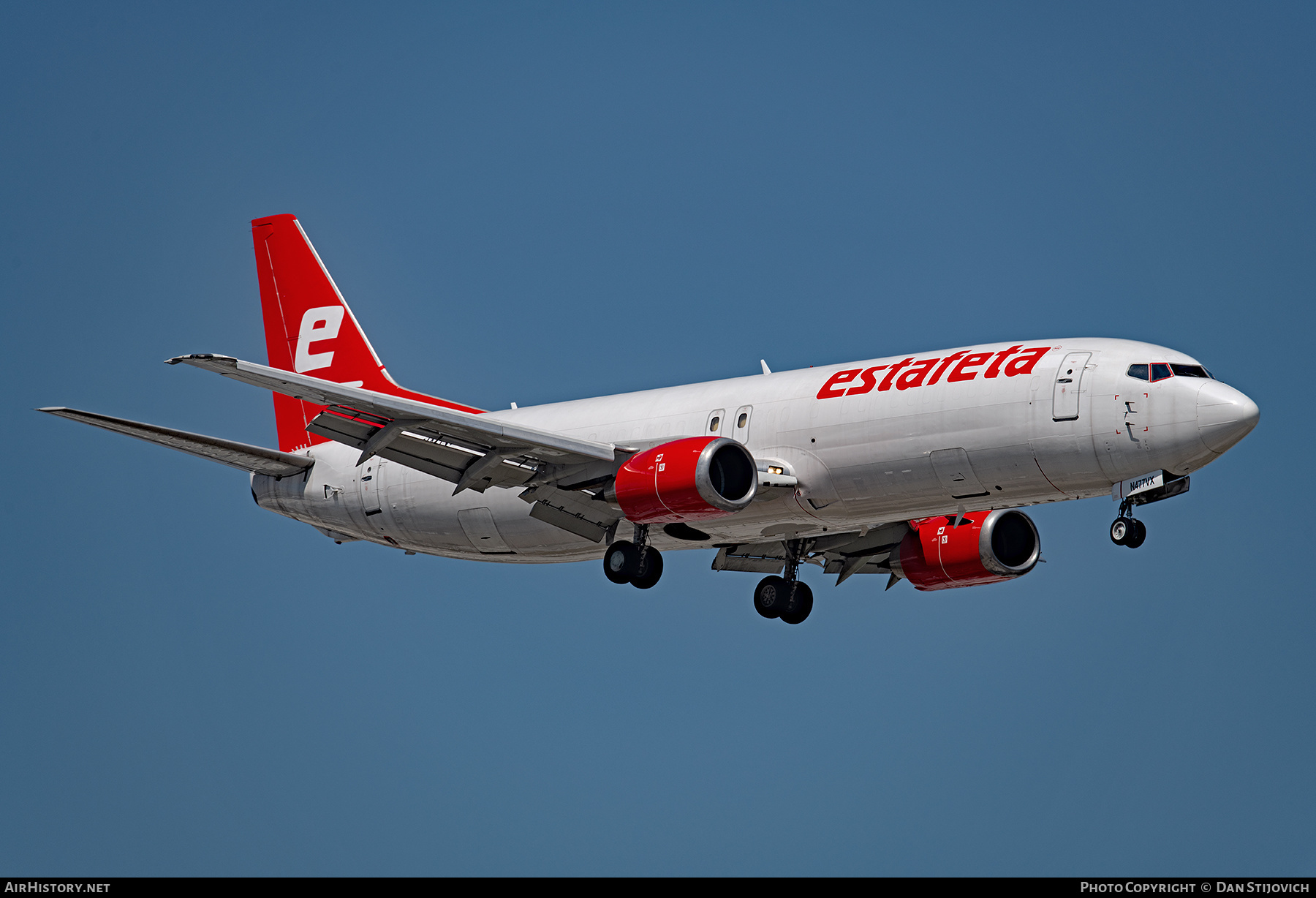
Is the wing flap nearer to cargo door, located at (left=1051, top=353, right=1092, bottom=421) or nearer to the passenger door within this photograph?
the passenger door

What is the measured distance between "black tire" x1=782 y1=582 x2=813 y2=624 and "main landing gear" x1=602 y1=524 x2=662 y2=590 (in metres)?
5.97

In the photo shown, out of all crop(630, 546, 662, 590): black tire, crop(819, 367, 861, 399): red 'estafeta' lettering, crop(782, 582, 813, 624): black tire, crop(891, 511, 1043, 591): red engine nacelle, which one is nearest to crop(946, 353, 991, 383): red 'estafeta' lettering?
crop(819, 367, 861, 399): red 'estafeta' lettering

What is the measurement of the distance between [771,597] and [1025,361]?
461 inches

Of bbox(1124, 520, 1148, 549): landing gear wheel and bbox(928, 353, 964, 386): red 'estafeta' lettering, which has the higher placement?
bbox(928, 353, 964, 386): red 'estafeta' lettering

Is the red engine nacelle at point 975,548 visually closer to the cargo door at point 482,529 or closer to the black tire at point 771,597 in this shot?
the black tire at point 771,597

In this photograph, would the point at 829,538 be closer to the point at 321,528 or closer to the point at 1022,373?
the point at 1022,373

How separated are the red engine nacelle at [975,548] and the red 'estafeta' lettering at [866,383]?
21.9ft

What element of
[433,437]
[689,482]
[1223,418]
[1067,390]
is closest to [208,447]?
[433,437]

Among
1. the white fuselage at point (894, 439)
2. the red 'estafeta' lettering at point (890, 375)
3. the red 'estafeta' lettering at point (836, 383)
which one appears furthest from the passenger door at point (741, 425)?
the red 'estafeta' lettering at point (890, 375)

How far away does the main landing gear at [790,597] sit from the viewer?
42281 mm

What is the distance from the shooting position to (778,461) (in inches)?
1419

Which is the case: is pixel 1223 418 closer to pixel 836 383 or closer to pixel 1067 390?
pixel 1067 390

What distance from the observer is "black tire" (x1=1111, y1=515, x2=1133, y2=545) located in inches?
1260
